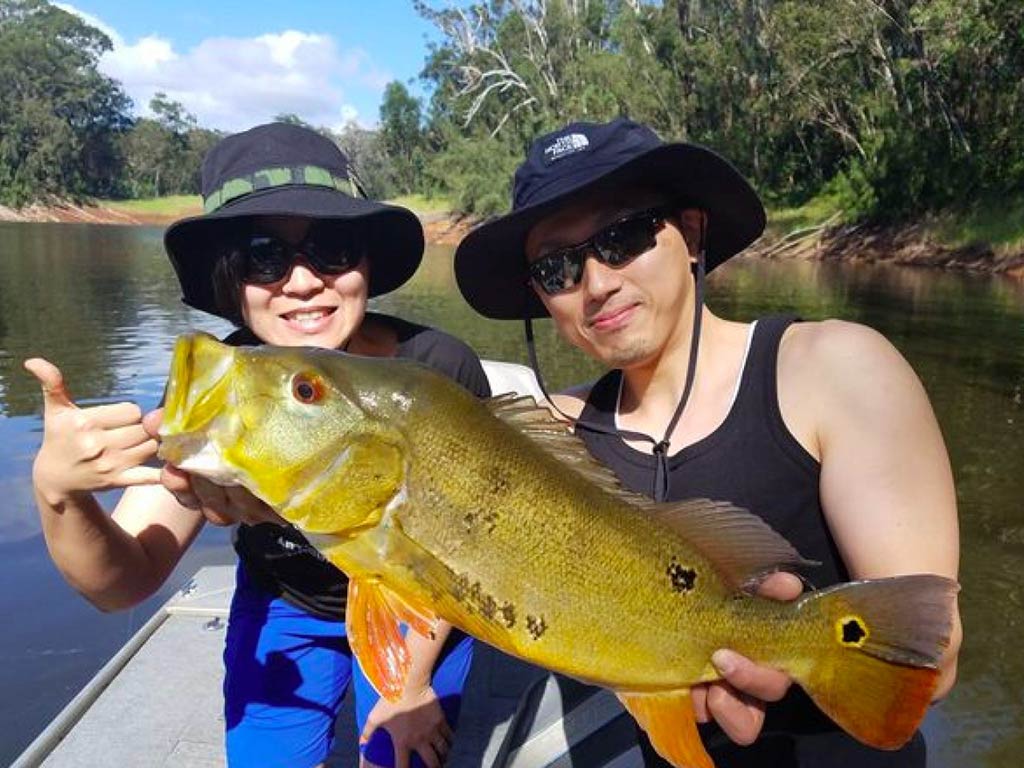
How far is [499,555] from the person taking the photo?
200cm

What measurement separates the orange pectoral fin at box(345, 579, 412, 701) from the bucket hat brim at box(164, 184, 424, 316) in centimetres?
134

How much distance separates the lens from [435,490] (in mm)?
1989

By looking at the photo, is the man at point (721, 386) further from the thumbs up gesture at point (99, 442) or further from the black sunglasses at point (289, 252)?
the thumbs up gesture at point (99, 442)

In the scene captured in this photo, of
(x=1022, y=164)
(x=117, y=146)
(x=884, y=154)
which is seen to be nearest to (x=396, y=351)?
(x=1022, y=164)

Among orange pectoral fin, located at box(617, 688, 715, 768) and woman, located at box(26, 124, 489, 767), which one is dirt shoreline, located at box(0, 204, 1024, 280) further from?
orange pectoral fin, located at box(617, 688, 715, 768)

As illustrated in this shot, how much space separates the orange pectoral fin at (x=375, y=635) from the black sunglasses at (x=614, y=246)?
1246 millimetres

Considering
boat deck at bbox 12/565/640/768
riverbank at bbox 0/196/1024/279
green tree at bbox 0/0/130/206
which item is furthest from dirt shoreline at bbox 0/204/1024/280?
green tree at bbox 0/0/130/206

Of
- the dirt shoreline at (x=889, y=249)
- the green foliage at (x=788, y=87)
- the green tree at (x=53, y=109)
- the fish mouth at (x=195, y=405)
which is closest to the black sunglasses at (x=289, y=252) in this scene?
the fish mouth at (x=195, y=405)

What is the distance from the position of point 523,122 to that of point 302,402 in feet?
215

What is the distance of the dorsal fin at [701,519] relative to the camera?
2.18 m

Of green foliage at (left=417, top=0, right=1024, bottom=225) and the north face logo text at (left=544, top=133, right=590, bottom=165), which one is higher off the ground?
green foliage at (left=417, top=0, right=1024, bottom=225)

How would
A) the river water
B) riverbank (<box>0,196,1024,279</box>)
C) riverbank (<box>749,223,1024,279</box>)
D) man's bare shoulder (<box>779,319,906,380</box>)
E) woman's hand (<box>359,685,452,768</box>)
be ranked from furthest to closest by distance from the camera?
riverbank (<box>0,196,1024,279</box>) < riverbank (<box>749,223,1024,279</box>) < the river water < woman's hand (<box>359,685,452,768</box>) < man's bare shoulder (<box>779,319,906,380</box>)

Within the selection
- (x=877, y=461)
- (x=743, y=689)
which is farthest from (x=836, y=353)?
(x=743, y=689)

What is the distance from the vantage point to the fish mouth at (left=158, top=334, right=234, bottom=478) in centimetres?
193
